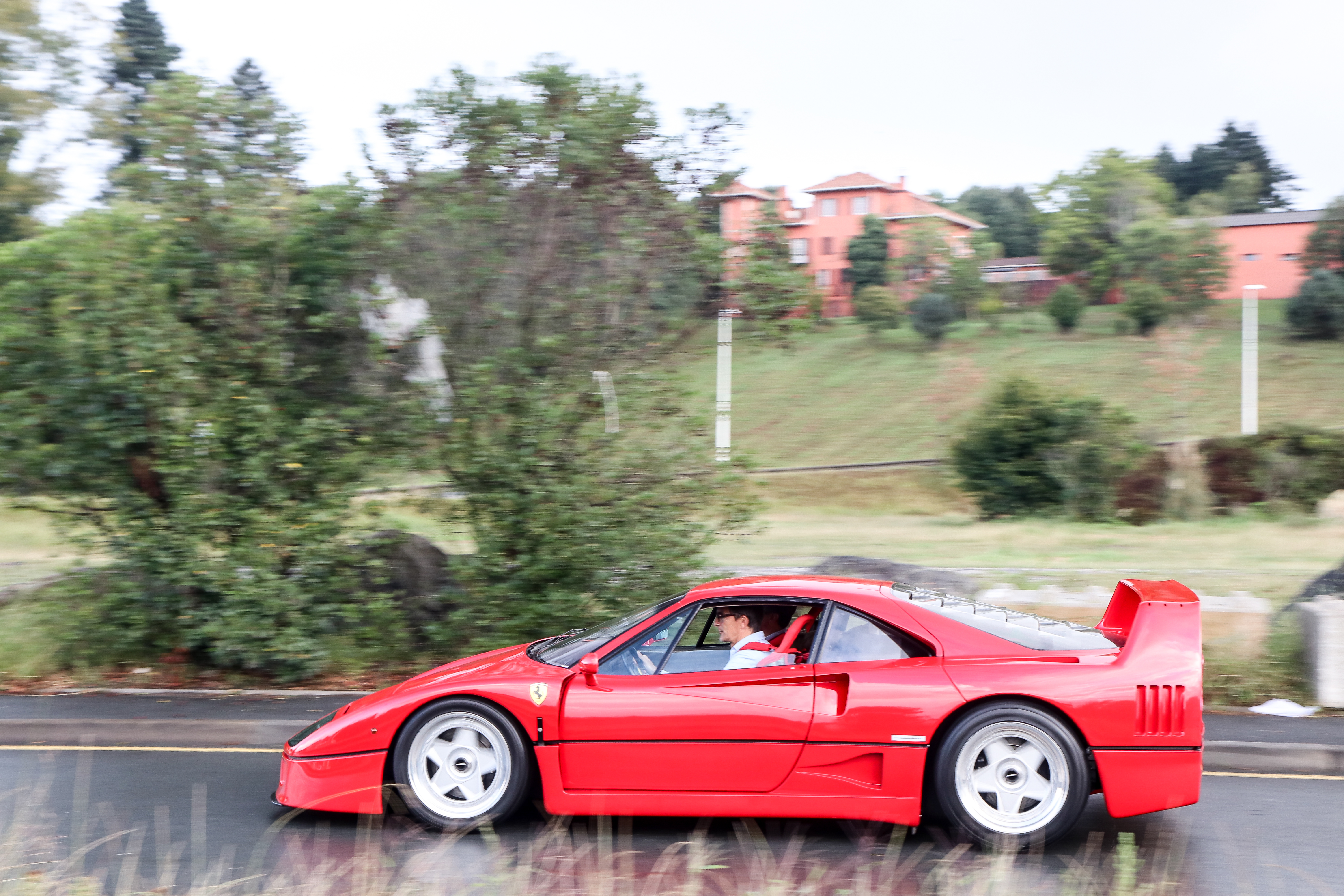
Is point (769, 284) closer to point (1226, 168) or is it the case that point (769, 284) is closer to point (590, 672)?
point (590, 672)

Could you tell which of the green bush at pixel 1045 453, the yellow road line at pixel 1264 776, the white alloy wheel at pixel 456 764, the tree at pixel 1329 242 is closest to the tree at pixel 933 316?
the tree at pixel 1329 242

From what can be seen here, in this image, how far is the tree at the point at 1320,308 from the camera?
4825 cm

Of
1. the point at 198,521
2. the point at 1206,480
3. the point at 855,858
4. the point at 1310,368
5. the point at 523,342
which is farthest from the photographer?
the point at 1310,368

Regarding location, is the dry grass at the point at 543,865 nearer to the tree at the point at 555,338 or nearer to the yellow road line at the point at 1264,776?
the yellow road line at the point at 1264,776

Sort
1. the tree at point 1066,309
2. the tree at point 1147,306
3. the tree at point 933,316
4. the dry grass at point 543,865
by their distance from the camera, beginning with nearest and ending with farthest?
the dry grass at point 543,865, the tree at point 1147,306, the tree at point 933,316, the tree at point 1066,309

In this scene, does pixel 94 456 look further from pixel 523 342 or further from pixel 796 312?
pixel 796 312

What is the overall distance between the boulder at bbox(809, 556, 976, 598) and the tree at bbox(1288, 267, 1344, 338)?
4642cm

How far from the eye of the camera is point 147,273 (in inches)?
326

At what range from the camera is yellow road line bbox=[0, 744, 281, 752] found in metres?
7.06

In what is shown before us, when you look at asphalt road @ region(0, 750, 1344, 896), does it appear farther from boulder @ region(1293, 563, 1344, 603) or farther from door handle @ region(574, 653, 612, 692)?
boulder @ region(1293, 563, 1344, 603)

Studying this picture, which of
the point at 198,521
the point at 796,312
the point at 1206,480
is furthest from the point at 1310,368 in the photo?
the point at 198,521

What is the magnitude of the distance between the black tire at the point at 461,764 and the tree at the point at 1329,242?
5890 cm

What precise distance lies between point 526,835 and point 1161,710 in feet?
9.55

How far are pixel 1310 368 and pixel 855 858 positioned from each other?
47.9 meters
